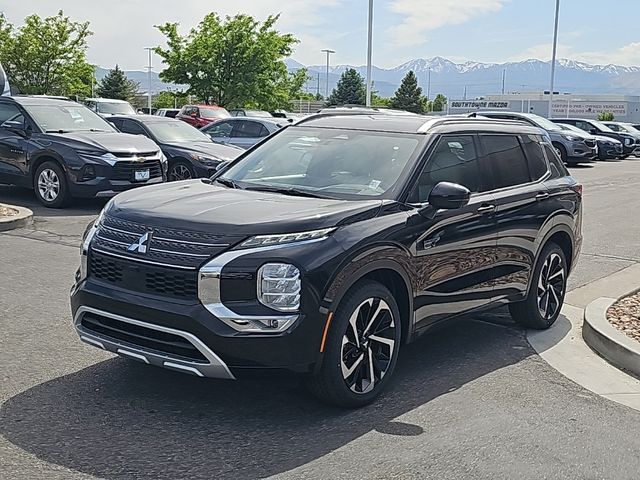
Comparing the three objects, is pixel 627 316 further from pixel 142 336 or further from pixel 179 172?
pixel 179 172

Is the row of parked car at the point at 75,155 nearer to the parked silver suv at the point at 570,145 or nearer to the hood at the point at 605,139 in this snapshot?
the parked silver suv at the point at 570,145

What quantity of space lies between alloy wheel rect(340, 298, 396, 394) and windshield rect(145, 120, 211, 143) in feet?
35.6

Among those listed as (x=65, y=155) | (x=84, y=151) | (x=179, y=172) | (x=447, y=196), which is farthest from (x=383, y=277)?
(x=179, y=172)

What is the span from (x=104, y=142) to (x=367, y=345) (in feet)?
29.0

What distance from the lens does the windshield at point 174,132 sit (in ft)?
50.0

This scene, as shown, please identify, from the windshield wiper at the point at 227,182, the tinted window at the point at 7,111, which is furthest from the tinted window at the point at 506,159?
the tinted window at the point at 7,111

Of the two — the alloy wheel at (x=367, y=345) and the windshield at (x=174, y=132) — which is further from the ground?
the windshield at (x=174, y=132)

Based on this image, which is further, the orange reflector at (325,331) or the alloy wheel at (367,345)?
the alloy wheel at (367,345)

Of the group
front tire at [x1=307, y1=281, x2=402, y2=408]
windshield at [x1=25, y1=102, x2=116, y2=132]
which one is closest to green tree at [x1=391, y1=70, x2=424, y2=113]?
windshield at [x1=25, y1=102, x2=116, y2=132]

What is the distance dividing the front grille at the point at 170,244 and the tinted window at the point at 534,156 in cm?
330

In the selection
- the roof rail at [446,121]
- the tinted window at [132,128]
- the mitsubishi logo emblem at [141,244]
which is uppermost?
the roof rail at [446,121]

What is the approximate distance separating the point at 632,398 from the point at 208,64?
38.0m

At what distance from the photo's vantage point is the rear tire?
6.64 metres

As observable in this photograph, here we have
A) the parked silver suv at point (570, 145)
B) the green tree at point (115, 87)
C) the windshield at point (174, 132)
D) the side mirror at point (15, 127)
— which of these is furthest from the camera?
the green tree at point (115, 87)
